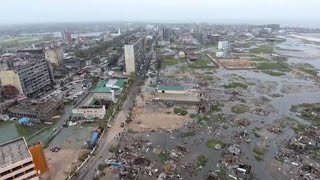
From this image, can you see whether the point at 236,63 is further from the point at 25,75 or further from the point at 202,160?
the point at 25,75

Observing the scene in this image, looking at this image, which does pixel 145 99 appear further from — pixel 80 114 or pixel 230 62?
pixel 230 62

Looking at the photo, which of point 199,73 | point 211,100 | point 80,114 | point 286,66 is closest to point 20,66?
point 80,114

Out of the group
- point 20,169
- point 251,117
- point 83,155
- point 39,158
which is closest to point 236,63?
point 251,117

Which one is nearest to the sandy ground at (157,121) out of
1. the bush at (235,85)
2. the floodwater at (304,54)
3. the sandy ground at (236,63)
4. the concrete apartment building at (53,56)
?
the bush at (235,85)

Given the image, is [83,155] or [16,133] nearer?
[83,155]

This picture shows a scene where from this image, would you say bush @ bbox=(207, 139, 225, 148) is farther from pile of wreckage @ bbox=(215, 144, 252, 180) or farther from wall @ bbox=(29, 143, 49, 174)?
wall @ bbox=(29, 143, 49, 174)

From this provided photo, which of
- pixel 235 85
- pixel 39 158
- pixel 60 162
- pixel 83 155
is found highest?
pixel 39 158

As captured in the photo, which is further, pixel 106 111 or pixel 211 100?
pixel 211 100
